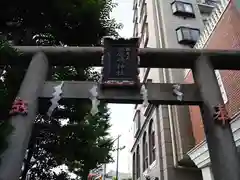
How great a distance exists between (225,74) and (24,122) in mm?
6000

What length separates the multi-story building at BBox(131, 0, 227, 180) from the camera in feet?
31.8

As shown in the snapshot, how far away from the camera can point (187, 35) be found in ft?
42.3

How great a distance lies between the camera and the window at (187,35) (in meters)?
12.6

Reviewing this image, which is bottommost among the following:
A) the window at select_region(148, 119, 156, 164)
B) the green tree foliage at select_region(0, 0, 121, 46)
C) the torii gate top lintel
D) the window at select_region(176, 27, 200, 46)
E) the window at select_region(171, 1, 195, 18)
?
the torii gate top lintel

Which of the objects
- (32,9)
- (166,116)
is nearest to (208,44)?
(166,116)

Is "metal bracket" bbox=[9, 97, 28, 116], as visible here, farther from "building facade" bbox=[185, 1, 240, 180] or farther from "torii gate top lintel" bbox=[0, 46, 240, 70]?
"building facade" bbox=[185, 1, 240, 180]

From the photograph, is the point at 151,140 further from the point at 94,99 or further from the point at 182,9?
the point at 94,99

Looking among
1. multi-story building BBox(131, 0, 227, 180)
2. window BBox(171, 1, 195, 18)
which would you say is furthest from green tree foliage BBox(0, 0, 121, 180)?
window BBox(171, 1, 195, 18)

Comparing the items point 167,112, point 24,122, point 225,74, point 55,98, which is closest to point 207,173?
point 225,74

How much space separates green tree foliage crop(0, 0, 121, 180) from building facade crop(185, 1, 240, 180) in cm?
326

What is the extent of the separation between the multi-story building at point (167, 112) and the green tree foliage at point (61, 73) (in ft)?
13.2

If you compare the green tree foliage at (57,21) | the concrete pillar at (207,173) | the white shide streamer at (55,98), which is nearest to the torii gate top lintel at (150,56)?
the green tree foliage at (57,21)

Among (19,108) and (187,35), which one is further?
(187,35)

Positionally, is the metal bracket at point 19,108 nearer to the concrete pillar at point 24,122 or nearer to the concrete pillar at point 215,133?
the concrete pillar at point 24,122
